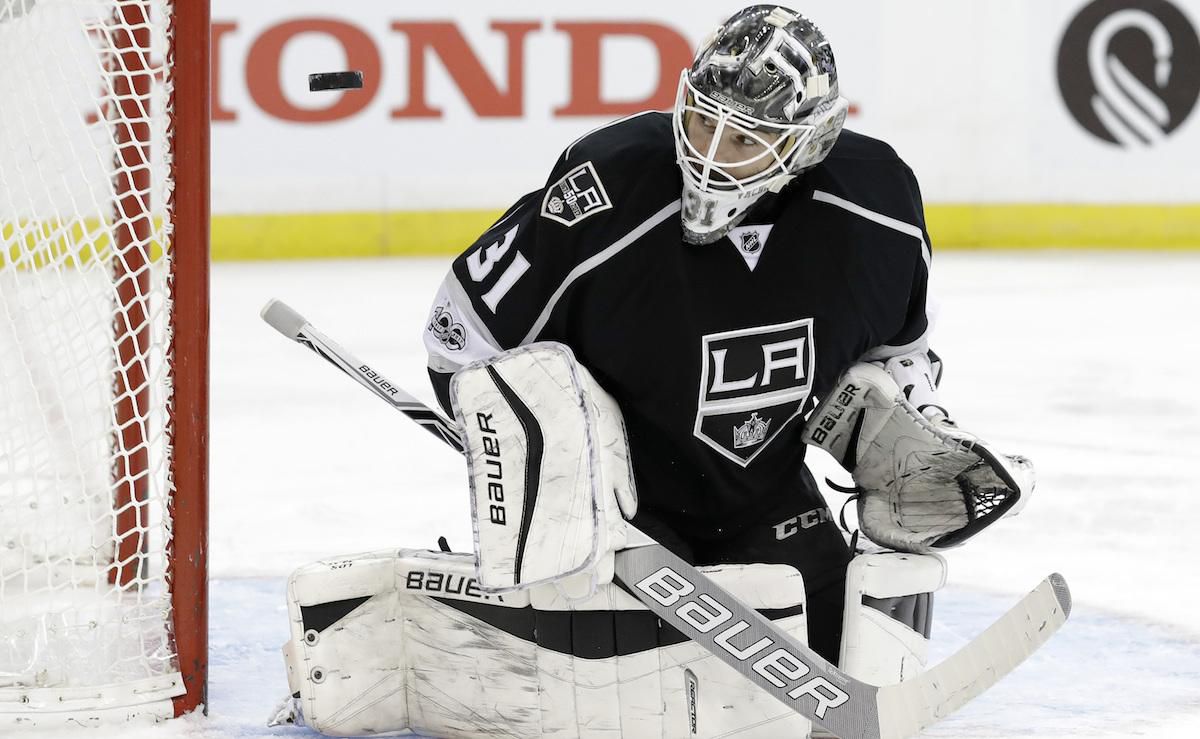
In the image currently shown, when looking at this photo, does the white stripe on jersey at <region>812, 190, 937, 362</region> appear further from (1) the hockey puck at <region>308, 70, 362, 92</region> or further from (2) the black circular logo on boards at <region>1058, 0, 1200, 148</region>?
(2) the black circular logo on boards at <region>1058, 0, 1200, 148</region>

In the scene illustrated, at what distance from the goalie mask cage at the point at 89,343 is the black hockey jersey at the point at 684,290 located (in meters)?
0.32

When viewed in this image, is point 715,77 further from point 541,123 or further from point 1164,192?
point 1164,192

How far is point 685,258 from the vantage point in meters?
2.00

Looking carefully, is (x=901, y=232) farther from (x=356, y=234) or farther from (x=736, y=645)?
(x=356, y=234)

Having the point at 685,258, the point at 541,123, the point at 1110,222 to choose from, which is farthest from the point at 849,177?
the point at 1110,222

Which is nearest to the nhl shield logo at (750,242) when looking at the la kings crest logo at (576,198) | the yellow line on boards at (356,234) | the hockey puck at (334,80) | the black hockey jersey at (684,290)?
the black hockey jersey at (684,290)

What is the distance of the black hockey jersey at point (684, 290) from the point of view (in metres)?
1.99

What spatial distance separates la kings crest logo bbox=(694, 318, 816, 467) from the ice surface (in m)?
0.43

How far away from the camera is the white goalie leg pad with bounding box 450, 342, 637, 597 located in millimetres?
1896

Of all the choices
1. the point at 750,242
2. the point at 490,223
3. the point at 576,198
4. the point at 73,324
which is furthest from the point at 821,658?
the point at 490,223

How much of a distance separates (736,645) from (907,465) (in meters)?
0.41

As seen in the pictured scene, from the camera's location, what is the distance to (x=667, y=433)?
2080mm

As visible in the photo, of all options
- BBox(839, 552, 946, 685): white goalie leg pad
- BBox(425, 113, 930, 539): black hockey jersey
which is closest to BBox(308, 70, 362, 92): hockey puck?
BBox(425, 113, 930, 539): black hockey jersey

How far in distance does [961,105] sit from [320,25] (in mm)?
2662
